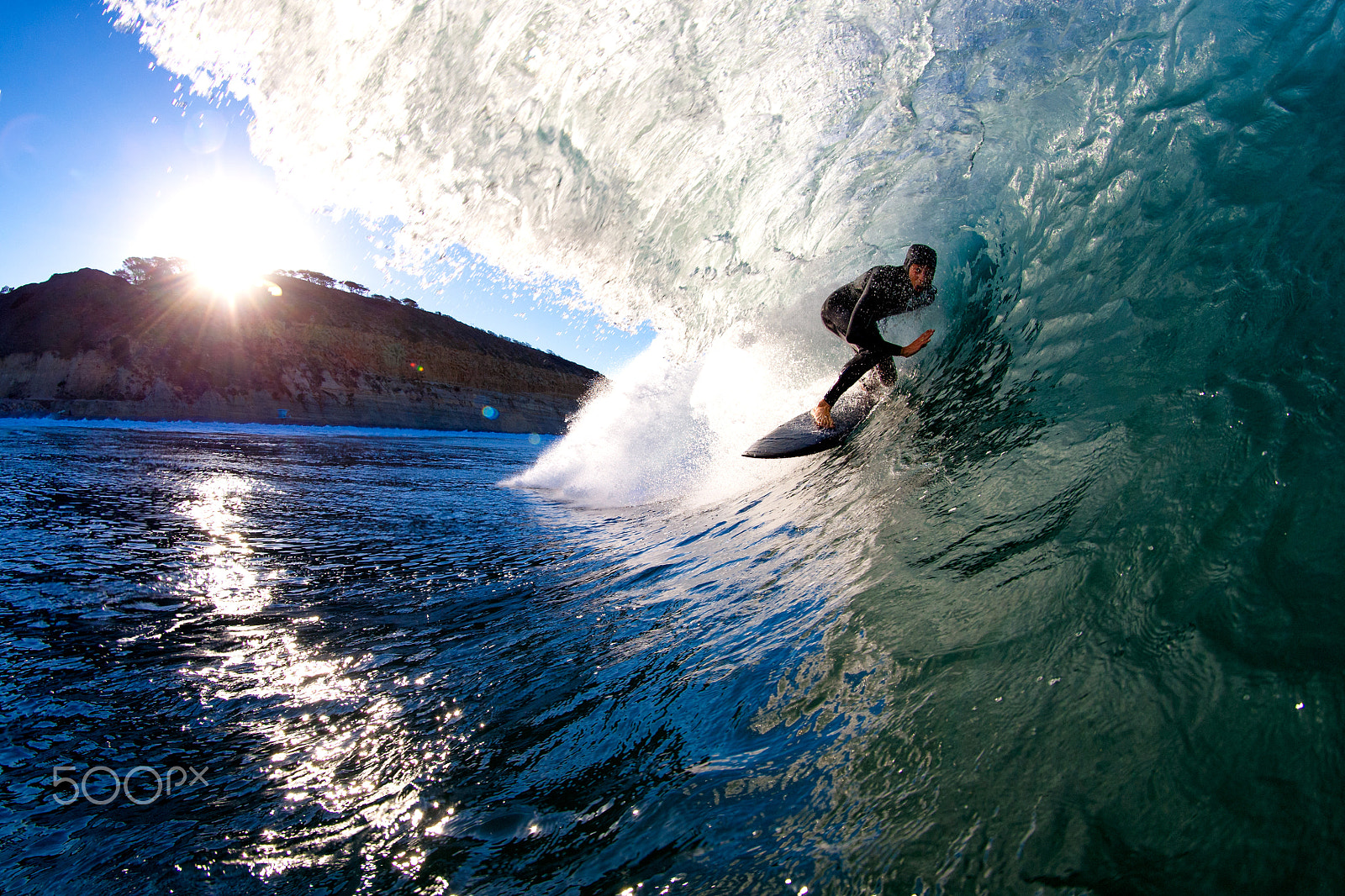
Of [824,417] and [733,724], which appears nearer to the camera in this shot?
[733,724]

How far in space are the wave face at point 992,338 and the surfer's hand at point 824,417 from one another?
0.33 m

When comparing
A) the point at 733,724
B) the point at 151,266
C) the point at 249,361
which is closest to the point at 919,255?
the point at 733,724

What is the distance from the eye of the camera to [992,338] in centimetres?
467

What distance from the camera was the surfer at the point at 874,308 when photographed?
4.91m

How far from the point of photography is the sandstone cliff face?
30.2 metres

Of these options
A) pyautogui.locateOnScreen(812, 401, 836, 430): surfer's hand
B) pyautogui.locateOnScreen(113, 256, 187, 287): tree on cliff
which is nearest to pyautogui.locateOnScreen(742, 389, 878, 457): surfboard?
pyautogui.locateOnScreen(812, 401, 836, 430): surfer's hand

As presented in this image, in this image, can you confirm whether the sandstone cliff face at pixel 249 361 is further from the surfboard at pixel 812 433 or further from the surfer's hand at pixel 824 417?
the surfer's hand at pixel 824 417

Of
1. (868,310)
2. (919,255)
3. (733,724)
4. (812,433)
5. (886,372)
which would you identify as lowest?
(733,724)

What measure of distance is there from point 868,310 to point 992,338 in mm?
976

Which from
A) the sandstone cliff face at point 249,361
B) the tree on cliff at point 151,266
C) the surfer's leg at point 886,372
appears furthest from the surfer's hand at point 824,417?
the tree on cliff at point 151,266

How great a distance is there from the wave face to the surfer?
44cm

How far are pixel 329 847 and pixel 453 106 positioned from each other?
730cm

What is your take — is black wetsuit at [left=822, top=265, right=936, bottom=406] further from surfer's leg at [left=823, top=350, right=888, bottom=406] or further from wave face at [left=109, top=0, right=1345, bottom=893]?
wave face at [left=109, top=0, right=1345, bottom=893]

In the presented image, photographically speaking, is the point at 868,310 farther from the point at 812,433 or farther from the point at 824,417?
the point at 812,433
